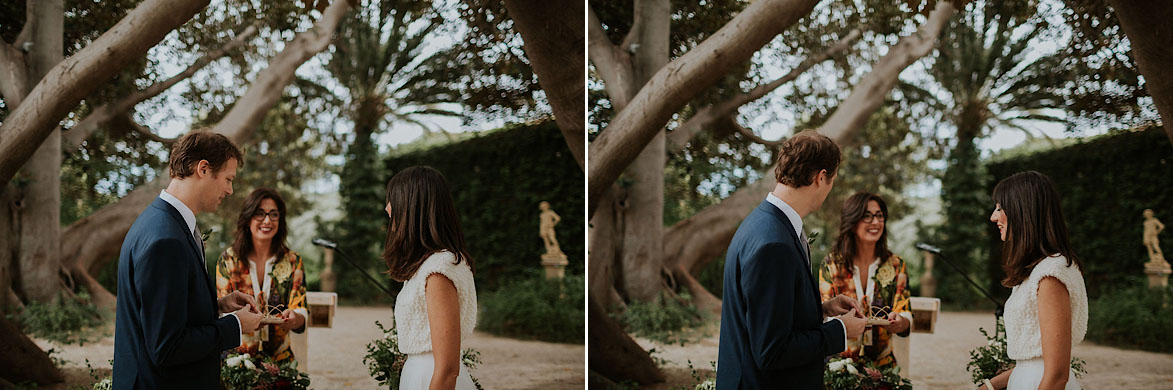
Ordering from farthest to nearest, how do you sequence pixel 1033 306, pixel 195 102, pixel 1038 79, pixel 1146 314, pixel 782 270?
pixel 195 102 < pixel 1038 79 < pixel 1146 314 < pixel 1033 306 < pixel 782 270

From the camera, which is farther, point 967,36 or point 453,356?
point 967,36

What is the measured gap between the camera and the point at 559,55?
344 cm

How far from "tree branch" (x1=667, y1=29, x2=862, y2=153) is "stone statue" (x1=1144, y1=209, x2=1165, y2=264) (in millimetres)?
1387

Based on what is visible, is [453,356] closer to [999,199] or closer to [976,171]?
[999,199]

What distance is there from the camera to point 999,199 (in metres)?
2.28

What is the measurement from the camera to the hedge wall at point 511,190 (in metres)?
3.74

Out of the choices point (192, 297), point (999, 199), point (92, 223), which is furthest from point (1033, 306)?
point (92, 223)

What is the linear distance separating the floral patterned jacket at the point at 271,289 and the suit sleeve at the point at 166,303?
4.94 feet

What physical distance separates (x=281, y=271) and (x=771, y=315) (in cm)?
245

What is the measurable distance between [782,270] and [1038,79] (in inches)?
89.7

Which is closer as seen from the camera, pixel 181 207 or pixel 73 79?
pixel 181 207

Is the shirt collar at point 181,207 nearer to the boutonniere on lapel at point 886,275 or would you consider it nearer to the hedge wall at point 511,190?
the hedge wall at point 511,190

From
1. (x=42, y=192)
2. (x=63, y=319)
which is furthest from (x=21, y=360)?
(x=42, y=192)

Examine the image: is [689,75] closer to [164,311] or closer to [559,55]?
[559,55]
